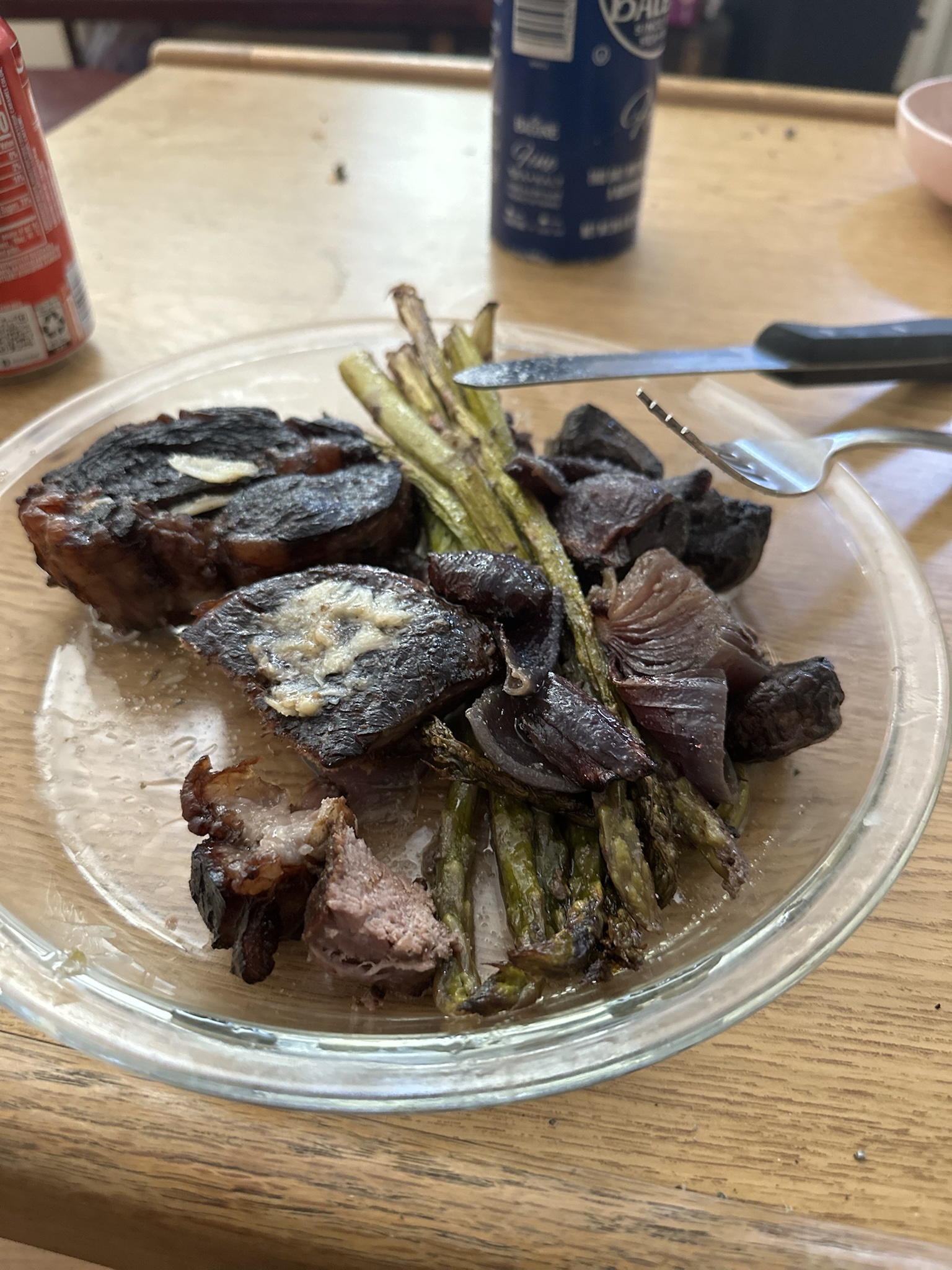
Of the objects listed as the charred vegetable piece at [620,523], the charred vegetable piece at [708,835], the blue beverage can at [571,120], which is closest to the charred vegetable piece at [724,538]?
the charred vegetable piece at [620,523]

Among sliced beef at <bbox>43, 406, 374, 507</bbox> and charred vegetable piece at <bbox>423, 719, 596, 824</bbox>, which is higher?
sliced beef at <bbox>43, 406, 374, 507</bbox>

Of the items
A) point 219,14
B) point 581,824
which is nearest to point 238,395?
point 581,824

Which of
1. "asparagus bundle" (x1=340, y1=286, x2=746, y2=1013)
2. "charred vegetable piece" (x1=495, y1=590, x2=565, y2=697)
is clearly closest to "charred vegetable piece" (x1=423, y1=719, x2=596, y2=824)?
"asparagus bundle" (x1=340, y1=286, x2=746, y2=1013)

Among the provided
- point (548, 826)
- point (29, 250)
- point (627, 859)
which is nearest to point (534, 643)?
point (548, 826)

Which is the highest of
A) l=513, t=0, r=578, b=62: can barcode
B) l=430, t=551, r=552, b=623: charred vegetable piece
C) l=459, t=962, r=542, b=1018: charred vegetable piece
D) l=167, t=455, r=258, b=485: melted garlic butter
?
l=513, t=0, r=578, b=62: can barcode

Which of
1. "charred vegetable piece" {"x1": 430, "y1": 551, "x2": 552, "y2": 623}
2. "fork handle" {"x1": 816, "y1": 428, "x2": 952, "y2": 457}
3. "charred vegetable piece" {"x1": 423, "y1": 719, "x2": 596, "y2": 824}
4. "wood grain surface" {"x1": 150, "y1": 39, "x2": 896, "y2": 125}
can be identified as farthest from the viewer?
"wood grain surface" {"x1": 150, "y1": 39, "x2": 896, "y2": 125}

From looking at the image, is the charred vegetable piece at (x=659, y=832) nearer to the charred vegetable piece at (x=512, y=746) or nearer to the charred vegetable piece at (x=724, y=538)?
the charred vegetable piece at (x=512, y=746)

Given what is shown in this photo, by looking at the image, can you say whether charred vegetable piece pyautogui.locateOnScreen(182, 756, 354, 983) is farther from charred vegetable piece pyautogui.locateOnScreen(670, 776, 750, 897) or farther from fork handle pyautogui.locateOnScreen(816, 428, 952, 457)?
fork handle pyautogui.locateOnScreen(816, 428, 952, 457)
